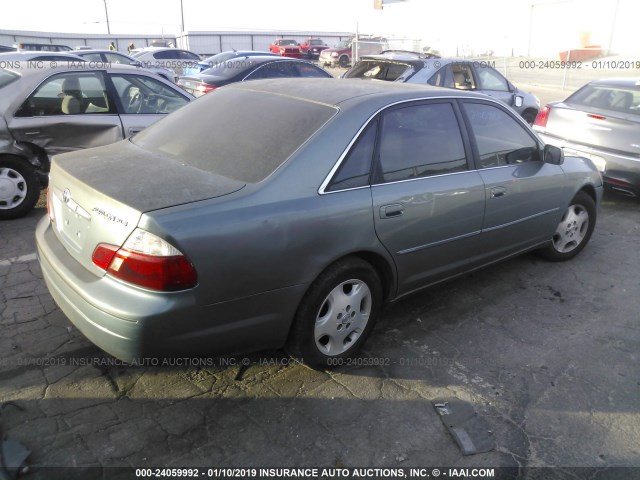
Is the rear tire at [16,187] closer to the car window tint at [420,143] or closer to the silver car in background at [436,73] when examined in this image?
the car window tint at [420,143]

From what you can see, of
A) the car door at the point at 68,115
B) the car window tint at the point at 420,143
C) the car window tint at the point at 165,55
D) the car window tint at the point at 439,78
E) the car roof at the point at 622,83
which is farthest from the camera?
the car window tint at the point at 165,55

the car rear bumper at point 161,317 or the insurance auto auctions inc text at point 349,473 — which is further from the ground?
the car rear bumper at point 161,317

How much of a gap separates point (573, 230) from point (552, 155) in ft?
3.01

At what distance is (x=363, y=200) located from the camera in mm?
2924

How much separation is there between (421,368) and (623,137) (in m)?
4.63

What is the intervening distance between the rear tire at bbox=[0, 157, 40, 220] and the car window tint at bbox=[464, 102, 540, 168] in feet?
13.7

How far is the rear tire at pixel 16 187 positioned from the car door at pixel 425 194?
12.6 feet

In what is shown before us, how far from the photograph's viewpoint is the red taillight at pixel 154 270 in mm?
2309

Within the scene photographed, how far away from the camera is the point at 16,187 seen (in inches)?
203

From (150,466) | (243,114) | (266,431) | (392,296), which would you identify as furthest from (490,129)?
(150,466)

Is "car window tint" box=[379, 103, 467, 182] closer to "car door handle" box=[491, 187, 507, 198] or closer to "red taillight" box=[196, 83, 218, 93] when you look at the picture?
"car door handle" box=[491, 187, 507, 198]

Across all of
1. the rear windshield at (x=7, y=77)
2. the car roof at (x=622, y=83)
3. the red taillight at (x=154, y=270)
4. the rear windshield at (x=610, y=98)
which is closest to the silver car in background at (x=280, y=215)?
the red taillight at (x=154, y=270)

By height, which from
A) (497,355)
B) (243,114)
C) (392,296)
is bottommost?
(497,355)

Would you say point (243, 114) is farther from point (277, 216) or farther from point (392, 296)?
point (392, 296)
